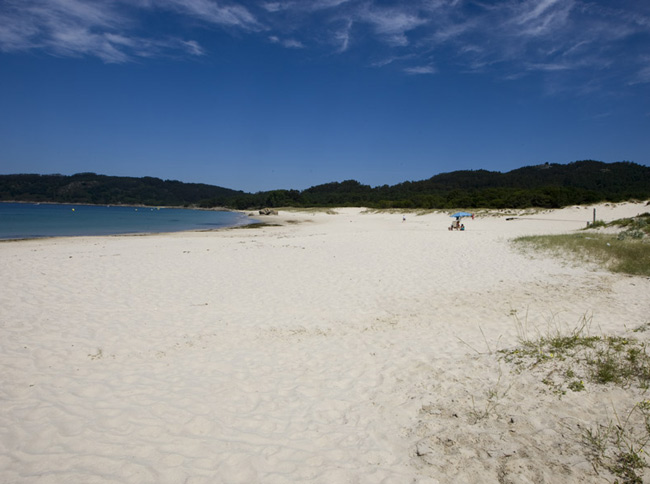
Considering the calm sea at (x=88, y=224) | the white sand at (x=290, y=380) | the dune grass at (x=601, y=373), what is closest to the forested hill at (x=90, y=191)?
the calm sea at (x=88, y=224)

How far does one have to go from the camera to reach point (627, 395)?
3.62 meters

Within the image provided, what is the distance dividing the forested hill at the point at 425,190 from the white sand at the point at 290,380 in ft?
162

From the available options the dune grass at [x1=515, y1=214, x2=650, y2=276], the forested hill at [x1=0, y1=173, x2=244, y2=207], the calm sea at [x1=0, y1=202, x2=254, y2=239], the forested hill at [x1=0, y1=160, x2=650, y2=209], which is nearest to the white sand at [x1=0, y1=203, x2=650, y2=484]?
the dune grass at [x1=515, y1=214, x2=650, y2=276]

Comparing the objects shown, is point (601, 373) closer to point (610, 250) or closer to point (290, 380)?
point (290, 380)

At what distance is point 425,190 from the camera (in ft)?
370

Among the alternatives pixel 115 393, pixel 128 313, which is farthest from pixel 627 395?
pixel 128 313

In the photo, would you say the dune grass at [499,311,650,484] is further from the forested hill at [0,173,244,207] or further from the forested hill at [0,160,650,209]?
the forested hill at [0,173,244,207]

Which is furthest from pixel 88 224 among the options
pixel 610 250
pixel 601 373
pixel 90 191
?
pixel 90 191

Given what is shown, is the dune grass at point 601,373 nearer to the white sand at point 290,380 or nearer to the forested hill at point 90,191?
the white sand at point 290,380

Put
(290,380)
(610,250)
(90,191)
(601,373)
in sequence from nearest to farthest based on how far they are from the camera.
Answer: (601,373) → (290,380) → (610,250) → (90,191)

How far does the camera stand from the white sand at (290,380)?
10.0ft

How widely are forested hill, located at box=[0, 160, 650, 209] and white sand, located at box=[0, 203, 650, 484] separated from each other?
162ft

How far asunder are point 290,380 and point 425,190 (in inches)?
4546

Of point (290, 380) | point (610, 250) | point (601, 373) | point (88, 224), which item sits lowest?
point (290, 380)
